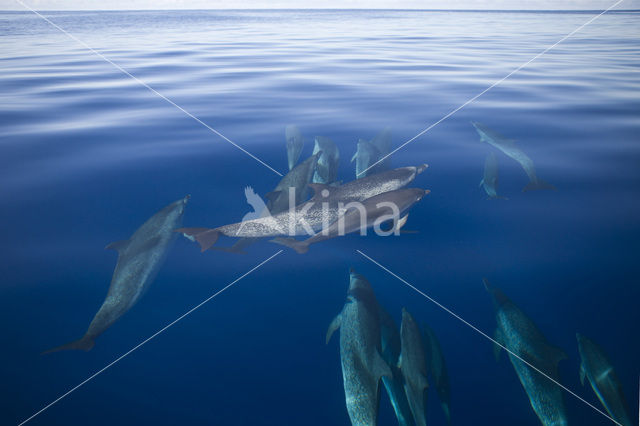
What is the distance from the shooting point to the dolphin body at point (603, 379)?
2502 millimetres

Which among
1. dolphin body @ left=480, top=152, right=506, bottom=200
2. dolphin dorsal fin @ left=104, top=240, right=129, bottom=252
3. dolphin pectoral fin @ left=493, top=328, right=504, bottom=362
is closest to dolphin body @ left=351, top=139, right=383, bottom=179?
dolphin body @ left=480, top=152, right=506, bottom=200

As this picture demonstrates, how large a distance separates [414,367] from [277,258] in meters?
1.79

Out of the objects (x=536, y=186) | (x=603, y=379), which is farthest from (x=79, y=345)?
(x=536, y=186)

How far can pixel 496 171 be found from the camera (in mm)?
4949

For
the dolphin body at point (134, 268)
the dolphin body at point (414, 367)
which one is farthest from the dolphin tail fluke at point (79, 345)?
the dolphin body at point (414, 367)

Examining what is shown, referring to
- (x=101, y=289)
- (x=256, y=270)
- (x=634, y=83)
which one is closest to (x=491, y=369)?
(x=256, y=270)

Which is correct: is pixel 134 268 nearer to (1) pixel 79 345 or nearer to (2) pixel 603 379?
(1) pixel 79 345

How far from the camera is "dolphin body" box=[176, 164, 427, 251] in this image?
3.79m

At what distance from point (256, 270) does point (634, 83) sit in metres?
11.6

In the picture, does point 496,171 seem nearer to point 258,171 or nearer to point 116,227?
point 258,171

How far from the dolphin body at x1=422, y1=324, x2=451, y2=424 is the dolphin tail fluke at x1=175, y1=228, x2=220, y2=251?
7.13ft

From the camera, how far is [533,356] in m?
2.78

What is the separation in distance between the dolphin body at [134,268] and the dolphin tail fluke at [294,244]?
45.2 inches

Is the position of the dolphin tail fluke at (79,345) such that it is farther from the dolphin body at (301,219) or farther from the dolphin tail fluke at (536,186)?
the dolphin tail fluke at (536,186)
